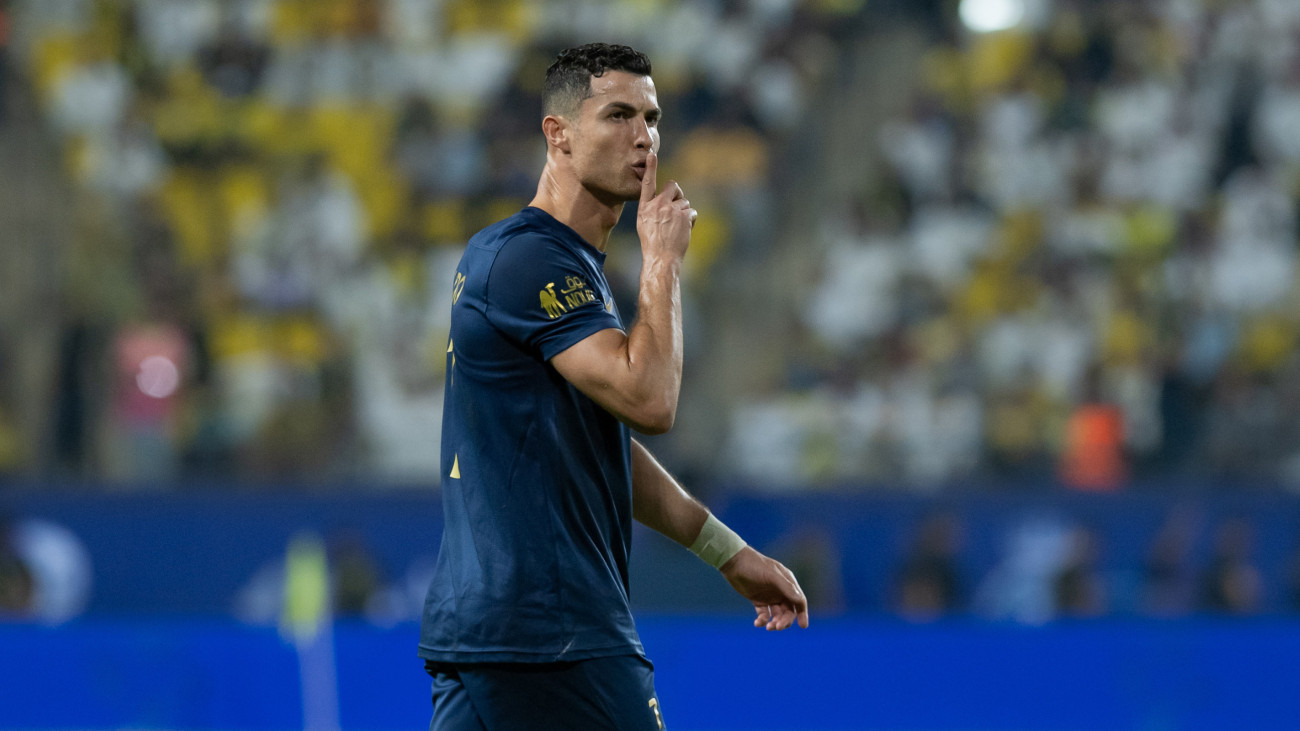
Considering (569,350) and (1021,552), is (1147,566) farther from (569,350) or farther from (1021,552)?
(569,350)

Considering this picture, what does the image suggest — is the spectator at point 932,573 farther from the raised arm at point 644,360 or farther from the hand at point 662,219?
the raised arm at point 644,360

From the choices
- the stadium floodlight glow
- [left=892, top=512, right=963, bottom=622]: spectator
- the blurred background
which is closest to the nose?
the blurred background

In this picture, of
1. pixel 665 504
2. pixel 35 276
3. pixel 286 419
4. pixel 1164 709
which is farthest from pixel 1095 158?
pixel 665 504

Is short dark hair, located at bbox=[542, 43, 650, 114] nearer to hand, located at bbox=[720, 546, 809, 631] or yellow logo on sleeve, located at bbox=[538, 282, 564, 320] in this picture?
yellow logo on sleeve, located at bbox=[538, 282, 564, 320]

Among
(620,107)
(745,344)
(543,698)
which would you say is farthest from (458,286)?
(745,344)

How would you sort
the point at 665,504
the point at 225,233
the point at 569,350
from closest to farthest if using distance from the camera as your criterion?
1. the point at 569,350
2. the point at 665,504
3. the point at 225,233

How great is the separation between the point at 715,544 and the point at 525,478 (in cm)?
66

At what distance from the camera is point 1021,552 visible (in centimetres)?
1040

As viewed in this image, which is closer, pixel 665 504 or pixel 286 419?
pixel 665 504

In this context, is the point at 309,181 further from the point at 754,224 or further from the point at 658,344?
the point at 658,344

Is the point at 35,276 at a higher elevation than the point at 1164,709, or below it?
higher

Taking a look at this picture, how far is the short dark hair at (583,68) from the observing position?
130 inches

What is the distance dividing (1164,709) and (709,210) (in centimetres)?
536

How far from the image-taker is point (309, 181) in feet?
40.5
